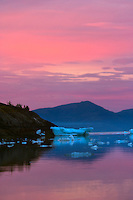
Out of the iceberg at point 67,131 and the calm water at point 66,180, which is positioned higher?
the iceberg at point 67,131

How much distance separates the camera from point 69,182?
17.6m

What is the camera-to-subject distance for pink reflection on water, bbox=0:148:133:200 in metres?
14.5

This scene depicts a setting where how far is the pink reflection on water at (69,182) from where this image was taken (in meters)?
14.5

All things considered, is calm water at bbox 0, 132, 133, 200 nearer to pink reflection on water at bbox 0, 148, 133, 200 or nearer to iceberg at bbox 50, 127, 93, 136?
pink reflection on water at bbox 0, 148, 133, 200

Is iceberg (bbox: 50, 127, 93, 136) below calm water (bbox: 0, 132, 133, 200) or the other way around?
the other way around

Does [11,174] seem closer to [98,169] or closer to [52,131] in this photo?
[98,169]

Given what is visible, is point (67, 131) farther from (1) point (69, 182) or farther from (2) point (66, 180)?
(1) point (69, 182)

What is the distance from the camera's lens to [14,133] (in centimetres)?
5731

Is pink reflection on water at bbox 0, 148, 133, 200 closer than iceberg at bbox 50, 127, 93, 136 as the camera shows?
Yes

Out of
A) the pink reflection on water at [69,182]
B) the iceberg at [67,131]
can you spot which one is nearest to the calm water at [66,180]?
the pink reflection on water at [69,182]

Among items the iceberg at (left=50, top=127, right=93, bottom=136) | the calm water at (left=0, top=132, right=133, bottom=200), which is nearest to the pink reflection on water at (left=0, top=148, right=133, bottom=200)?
→ the calm water at (left=0, top=132, right=133, bottom=200)

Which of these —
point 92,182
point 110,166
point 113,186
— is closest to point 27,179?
point 92,182

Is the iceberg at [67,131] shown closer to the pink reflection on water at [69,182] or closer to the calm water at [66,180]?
the calm water at [66,180]

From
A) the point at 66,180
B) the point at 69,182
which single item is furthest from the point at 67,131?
the point at 69,182
